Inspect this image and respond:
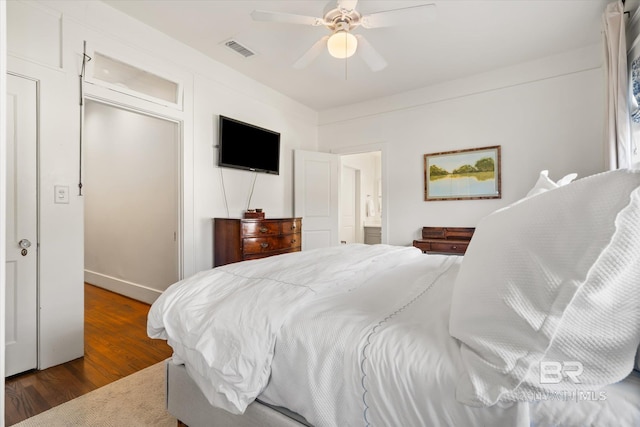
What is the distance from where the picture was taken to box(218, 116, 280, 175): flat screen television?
137 inches

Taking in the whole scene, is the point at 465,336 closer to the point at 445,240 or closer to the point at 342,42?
the point at 342,42

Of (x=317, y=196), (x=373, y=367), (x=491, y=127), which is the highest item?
(x=491, y=127)

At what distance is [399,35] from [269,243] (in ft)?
8.27

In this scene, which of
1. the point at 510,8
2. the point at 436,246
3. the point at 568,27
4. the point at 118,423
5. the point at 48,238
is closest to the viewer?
the point at 118,423

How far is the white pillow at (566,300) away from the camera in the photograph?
0.60 meters

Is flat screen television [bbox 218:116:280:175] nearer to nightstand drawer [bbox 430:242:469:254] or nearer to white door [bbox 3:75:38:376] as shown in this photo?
white door [bbox 3:75:38:376]

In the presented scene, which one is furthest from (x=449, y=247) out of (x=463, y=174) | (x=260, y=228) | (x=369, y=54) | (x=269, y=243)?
(x=369, y=54)

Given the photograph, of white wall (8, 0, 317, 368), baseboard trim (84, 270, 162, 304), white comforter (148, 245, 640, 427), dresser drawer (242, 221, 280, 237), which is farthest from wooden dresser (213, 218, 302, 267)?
white comforter (148, 245, 640, 427)

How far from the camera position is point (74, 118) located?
2.28m

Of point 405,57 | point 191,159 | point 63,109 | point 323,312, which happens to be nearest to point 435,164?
point 405,57

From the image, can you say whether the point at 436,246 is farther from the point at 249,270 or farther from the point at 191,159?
the point at 191,159

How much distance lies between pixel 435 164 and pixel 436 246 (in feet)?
3.66

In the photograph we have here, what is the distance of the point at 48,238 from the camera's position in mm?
2148

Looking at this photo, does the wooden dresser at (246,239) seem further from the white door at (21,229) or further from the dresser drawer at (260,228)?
the white door at (21,229)
